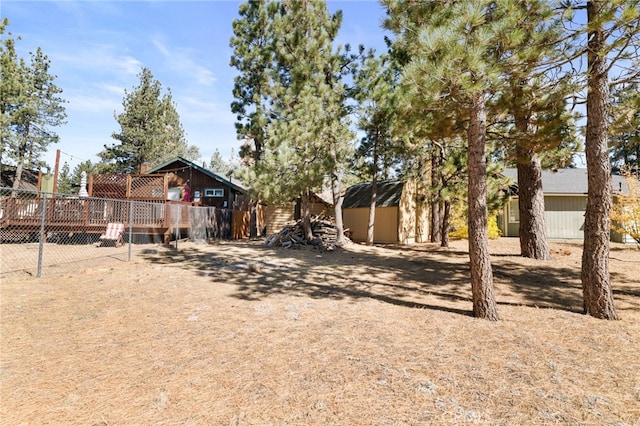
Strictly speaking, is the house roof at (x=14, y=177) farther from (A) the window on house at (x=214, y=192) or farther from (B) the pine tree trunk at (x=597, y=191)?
(B) the pine tree trunk at (x=597, y=191)

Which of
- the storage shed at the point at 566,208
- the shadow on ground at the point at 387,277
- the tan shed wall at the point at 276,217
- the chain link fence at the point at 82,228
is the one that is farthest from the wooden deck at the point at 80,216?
the storage shed at the point at 566,208

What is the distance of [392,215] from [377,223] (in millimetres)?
1096

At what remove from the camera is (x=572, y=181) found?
Result: 1947cm

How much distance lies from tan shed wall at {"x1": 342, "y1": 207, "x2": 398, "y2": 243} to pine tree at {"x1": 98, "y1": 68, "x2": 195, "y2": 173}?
21.7 m

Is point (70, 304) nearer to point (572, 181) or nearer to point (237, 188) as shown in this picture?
point (237, 188)

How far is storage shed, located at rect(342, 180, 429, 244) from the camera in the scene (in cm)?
1634

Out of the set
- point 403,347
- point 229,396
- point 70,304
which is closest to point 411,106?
point 403,347

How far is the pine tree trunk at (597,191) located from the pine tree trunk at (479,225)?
1.60 meters

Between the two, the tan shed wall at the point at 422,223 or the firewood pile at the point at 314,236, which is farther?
the tan shed wall at the point at 422,223

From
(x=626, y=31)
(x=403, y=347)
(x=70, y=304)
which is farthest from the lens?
(x=70, y=304)

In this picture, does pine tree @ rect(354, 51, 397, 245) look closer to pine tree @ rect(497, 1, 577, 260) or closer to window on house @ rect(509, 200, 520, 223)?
pine tree @ rect(497, 1, 577, 260)

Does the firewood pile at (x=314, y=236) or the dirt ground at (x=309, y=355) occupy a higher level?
the firewood pile at (x=314, y=236)

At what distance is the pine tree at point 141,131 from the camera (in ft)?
96.6

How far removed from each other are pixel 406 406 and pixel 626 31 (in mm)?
5873
